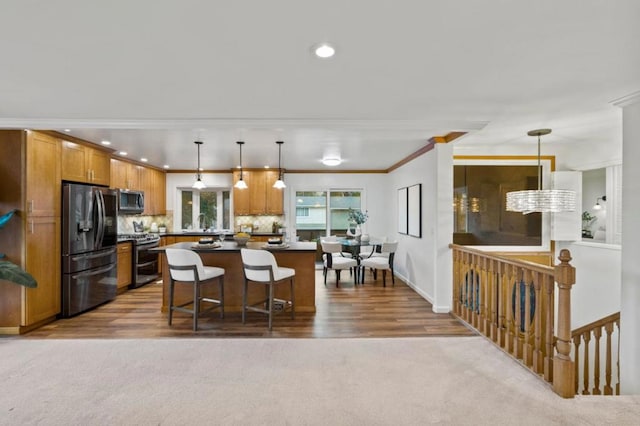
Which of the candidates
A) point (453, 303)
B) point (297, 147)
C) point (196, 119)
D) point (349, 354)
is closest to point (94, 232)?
point (196, 119)

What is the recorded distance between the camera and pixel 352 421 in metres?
2.15

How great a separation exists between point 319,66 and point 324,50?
0.24 meters

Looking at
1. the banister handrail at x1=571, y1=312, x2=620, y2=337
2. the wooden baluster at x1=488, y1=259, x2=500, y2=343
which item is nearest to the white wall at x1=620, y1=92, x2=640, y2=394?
the banister handrail at x1=571, y1=312, x2=620, y2=337

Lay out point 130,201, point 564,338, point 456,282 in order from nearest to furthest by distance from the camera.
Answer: point 564,338 → point 456,282 → point 130,201

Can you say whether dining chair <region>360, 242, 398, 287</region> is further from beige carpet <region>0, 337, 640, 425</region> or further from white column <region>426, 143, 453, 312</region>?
beige carpet <region>0, 337, 640, 425</region>

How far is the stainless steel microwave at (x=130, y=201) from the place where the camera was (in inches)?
223

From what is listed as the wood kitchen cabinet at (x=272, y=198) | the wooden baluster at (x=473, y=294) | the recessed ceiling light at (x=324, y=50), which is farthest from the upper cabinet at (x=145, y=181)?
the wooden baluster at (x=473, y=294)

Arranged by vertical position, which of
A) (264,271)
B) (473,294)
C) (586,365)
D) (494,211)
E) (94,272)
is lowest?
(586,365)

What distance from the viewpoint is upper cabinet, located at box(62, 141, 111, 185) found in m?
4.23

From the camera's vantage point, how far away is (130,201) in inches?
233

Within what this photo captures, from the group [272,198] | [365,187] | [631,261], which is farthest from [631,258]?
[272,198]

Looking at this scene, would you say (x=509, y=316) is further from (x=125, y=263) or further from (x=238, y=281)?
(x=125, y=263)

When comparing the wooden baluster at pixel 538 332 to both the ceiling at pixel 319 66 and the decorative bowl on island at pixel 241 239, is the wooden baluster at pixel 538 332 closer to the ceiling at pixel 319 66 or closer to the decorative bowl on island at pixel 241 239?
the ceiling at pixel 319 66

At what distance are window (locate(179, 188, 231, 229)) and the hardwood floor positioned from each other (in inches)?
113
